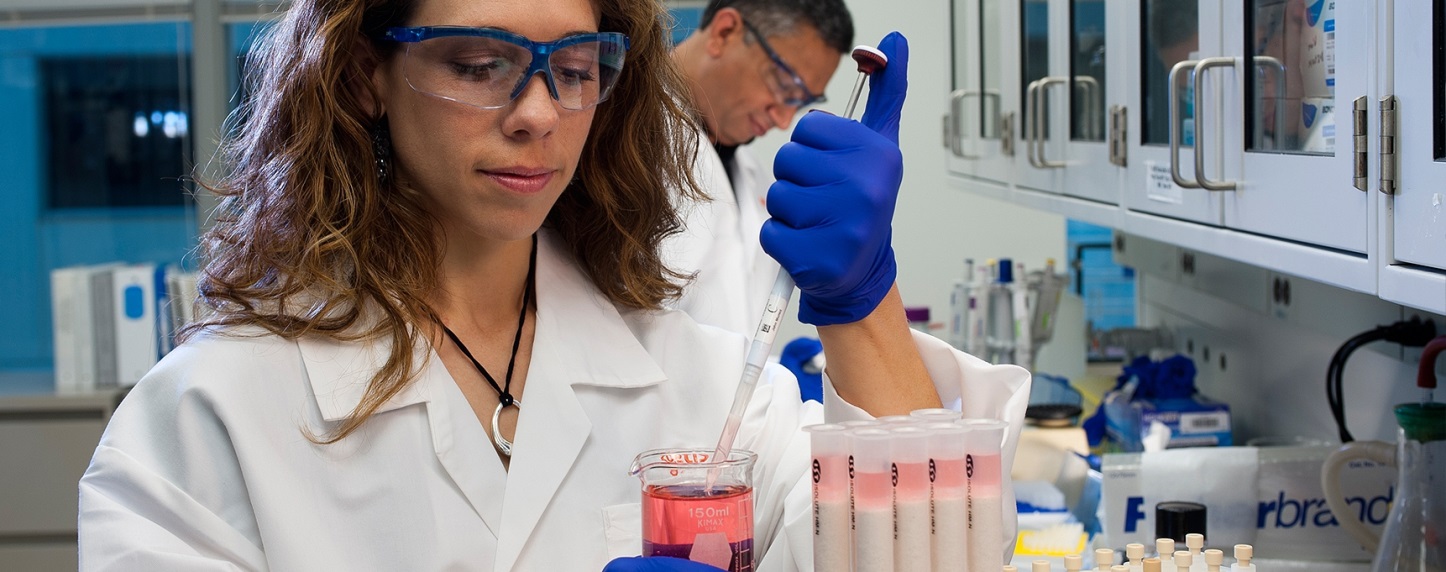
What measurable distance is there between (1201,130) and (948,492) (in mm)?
860

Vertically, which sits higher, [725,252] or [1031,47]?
[1031,47]

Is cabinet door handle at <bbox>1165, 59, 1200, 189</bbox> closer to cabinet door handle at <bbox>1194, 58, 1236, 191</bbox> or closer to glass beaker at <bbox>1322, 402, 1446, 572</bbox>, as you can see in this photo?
cabinet door handle at <bbox>1194, 58, 1236, 191</bbox>

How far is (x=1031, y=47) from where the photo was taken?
8.39 feet

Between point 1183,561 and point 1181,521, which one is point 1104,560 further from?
point 1181,521

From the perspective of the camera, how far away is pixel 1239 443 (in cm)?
256

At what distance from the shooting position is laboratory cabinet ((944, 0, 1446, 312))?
1083 mm

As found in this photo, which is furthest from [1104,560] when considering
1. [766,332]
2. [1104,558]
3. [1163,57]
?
[1163,57]

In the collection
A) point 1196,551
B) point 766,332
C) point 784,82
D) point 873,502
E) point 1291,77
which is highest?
point 784,82

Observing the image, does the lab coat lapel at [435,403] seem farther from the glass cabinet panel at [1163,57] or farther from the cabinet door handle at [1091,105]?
the cabinet door handle at [1091,105]

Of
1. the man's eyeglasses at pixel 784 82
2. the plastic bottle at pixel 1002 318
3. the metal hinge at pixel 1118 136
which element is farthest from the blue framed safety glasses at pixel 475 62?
the plastic bottle at pixel 1002 318

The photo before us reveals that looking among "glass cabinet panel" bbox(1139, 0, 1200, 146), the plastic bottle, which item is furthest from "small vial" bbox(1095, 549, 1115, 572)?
the plastic bottle

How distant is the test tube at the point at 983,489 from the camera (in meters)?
0.94

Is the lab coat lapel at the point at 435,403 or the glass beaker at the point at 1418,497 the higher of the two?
the lab coat lapel at the point at 435,403

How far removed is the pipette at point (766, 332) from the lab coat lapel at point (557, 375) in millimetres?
224
